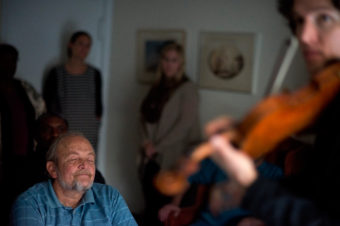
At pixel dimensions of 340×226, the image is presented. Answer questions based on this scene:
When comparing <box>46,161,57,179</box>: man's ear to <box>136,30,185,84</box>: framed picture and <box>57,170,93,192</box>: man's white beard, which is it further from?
<box>136,30,185,84</box>: framed picture

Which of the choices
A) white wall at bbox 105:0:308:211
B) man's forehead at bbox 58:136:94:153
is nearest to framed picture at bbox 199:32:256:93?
white wall at bbox 105:0:308:211

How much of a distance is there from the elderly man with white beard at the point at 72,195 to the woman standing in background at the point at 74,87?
1.52m

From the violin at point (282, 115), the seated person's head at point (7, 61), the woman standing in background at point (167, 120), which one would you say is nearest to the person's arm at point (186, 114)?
the woman standing in background at point (167, 120)

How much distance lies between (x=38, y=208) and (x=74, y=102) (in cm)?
175

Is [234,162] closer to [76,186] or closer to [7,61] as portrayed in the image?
[76,186]

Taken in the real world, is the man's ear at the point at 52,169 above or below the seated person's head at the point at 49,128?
below

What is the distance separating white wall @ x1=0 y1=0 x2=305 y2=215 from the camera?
9.09ft

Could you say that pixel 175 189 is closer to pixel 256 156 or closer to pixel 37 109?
pixel 256 156

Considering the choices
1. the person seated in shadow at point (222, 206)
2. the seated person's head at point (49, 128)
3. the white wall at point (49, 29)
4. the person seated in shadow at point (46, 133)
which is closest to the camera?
the person seated in shadow at point (222, 206)

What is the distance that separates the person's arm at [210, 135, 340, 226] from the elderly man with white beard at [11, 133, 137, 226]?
1.04 meters

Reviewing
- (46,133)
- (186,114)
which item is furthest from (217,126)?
(186,114)

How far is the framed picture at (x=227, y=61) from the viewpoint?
9.20 feet

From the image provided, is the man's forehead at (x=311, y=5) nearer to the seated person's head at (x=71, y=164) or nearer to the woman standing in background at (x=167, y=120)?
the seated person's head at (x=71, y=164)

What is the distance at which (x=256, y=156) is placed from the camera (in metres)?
0.64
